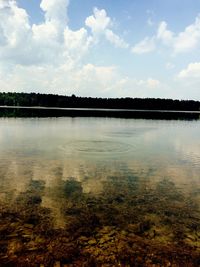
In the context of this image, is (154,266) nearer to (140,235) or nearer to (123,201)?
(140,235)

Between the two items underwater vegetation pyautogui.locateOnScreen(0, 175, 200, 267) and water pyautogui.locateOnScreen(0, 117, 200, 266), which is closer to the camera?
underwater vegetation pyautogui.locateOnScreen(0, 175, 200, 267)

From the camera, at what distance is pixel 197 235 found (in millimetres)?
11164

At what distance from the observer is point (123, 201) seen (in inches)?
576

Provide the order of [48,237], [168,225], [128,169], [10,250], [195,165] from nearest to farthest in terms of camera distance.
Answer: [10,250]
[48,237]
[168,225]
[128,169]
[195,165]

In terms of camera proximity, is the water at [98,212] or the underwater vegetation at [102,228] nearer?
the underwater vegetation at [102,228]

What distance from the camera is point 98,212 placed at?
13.1 meters

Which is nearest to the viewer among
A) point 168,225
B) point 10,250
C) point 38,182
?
point 10,250

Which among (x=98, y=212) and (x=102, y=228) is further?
(x=98, y=212)

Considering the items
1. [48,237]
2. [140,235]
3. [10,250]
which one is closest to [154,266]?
[140,235]

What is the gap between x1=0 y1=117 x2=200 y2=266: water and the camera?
377 inches

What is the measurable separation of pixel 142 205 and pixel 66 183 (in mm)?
5467

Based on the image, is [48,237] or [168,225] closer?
[48,237]

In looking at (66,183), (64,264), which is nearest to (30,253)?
(64,264)

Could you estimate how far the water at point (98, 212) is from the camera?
9.58m
